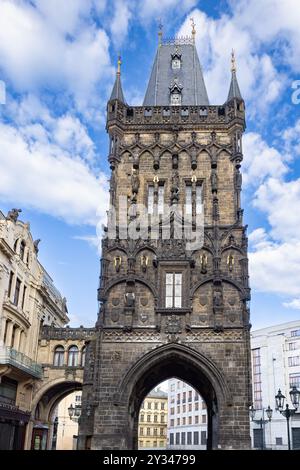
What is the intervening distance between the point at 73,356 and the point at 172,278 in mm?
12383

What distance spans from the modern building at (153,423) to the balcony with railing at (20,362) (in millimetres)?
66266

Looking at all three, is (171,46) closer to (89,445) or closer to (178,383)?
(89,445)

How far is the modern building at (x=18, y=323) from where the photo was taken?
103ft

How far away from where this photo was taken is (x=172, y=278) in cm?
3067

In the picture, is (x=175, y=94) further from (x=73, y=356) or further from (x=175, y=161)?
(x=73, y=356)

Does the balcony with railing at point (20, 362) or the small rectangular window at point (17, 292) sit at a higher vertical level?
the small rectangular window at point (17, 292)

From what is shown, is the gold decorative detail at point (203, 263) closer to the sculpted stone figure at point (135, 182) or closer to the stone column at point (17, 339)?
the sculpted stone figure at point (135, 182)

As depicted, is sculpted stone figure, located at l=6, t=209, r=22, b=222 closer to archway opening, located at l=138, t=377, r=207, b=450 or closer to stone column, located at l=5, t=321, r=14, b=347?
stone column, located at l=5, t=321, r=14, b=347

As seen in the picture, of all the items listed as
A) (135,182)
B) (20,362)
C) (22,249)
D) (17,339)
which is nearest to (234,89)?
(135,182)

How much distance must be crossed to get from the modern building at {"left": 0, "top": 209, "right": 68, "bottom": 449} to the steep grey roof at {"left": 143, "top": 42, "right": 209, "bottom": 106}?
13893mm

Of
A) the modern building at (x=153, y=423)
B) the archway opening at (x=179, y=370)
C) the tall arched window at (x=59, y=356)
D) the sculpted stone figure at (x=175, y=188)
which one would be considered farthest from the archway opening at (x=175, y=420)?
the sculpted stone figure at (x=175, y=188)

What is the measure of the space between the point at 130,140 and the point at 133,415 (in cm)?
1799
